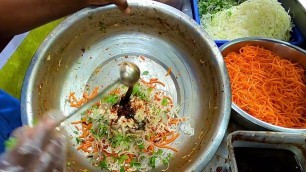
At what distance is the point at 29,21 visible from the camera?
145 cm

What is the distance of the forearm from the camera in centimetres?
138

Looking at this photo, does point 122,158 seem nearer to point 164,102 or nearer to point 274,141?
point 164,102

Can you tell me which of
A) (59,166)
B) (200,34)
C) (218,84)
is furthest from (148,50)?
(59,166)

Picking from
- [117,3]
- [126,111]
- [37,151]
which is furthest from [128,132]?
[37,151]

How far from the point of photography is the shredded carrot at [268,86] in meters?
1.74

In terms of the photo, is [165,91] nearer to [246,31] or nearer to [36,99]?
[36,99]

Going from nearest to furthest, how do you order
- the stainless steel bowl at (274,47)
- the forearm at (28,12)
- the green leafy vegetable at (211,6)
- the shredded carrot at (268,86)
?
the forearm at (28,12) < the shredded carrot at (268,86) < the stainless steel bowl at (274,47) < the green leafy vegetable at (211,6)

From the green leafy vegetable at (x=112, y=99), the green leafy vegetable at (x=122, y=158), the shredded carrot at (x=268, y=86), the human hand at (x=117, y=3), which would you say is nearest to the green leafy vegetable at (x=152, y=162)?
the green leafy vegetable at (x=122, y=158)

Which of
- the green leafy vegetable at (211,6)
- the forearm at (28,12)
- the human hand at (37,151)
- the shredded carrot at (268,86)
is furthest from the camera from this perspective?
the green leafy vegetable at (211,6)

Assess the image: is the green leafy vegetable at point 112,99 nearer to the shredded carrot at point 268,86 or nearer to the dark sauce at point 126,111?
the dark sauce at point 126,111

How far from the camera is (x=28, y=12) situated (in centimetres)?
144

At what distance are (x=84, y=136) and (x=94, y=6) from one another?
23.8 inches

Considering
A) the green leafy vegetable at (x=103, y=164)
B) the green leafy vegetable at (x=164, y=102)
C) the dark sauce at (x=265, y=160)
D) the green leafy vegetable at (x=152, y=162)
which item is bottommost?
the dark sauce at (x=265, y=160)

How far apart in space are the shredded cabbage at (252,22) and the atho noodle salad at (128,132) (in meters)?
0.78
